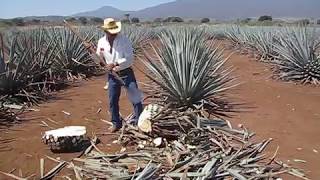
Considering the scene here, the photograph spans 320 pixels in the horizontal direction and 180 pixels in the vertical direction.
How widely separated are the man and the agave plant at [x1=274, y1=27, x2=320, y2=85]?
632 cm

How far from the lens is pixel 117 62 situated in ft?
22.1

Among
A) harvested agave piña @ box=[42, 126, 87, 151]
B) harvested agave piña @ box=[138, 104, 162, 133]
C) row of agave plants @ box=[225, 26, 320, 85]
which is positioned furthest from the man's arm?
row of agave plants @ box=[225, 26, 320, 85]

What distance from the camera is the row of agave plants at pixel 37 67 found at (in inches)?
359

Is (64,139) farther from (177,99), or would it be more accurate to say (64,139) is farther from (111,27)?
(177,99)

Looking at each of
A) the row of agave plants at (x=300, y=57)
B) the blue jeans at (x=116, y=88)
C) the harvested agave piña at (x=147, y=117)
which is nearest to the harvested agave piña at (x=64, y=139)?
the harvested agave piña at (x=147, y=117)

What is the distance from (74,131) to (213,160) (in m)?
1.91

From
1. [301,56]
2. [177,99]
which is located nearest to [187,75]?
[177,99]

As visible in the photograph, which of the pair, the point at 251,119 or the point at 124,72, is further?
the point at 251,119

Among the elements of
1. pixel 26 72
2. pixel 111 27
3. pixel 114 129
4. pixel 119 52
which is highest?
pixel 111 27

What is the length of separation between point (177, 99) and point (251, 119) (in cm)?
119

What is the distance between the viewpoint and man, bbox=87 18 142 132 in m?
6.78

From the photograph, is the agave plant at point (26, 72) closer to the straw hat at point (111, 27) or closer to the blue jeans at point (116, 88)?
the blue jeans at point (116, 88)

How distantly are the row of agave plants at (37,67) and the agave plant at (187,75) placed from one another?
227 cm

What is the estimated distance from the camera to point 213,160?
5.11m
